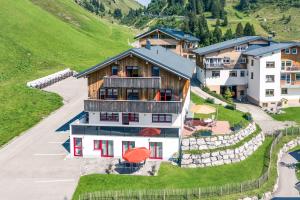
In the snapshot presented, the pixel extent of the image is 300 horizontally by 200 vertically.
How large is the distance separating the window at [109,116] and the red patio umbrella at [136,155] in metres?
6.89

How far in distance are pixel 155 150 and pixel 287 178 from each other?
15.0 meters

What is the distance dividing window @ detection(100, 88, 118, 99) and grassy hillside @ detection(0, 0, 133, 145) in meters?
13.4

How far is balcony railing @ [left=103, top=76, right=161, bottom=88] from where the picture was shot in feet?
153

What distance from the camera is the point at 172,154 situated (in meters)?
44.8

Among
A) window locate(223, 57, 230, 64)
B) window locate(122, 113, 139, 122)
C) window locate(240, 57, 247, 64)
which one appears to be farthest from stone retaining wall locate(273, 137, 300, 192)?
window locate(223, 57, 230, 64)

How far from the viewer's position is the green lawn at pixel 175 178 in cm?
3962

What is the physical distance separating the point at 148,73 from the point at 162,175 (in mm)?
12350

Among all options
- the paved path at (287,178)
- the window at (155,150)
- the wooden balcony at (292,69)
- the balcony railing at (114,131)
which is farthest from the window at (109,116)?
the wooden balcony at (292,69)

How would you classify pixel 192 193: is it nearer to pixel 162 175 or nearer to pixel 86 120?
pixel 162 175

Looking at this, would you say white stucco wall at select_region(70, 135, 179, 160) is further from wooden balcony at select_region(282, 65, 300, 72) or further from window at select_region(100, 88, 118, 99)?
wooden balcony at select_region(282, 65, 300, 72)

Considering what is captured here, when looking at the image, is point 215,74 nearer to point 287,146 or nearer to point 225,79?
point 225,79

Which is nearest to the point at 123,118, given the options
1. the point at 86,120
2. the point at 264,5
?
the point at 86,120

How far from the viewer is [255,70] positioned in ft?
250

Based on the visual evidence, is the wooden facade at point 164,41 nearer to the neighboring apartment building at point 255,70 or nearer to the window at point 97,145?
the neighboring apartment building at point 255,70
